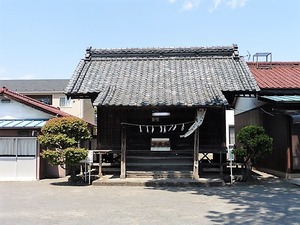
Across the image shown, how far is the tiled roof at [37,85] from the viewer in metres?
31.7

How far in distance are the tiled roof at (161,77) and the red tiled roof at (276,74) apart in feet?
5.13

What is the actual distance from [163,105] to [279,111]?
512 cm

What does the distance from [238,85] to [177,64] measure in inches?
160

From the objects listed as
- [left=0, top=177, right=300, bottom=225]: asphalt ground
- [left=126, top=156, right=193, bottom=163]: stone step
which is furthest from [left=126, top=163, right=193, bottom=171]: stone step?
[left=0, top=177, right=300, bottom=225]: asphalt ground

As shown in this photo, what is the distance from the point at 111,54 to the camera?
18125 millimetres

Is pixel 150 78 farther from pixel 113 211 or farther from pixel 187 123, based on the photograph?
pixel 113 211

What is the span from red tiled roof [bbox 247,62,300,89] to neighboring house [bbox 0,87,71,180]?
A: 1085 centimetres

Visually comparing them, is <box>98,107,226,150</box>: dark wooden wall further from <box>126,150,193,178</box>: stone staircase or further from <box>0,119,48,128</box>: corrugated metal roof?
<box>0,119,48,128</box>: corrugated metal roof

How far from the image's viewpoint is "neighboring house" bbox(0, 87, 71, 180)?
15.4 metres

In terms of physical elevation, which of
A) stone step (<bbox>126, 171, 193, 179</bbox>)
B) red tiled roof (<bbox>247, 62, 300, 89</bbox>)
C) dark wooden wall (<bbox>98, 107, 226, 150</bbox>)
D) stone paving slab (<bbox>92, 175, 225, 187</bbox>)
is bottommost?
stone paving slab (<bbox>92, 175, 225, 187</bbox>)

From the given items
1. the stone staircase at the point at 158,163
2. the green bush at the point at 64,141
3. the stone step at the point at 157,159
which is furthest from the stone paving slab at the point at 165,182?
the stone step at the point at 157,159

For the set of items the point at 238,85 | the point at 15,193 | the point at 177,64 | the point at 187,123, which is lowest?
the point at 15,193

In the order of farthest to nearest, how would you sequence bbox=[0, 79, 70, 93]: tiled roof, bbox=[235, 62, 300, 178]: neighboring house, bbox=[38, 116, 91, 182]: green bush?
bbox=[0, 79, 70, 93]: tiled roof
bbox=[235, 62, 300, 178]: neighboring house
bbox=[38, 116, 91, 182]: green bush

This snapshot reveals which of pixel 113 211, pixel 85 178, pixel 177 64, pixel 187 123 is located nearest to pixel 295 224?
pixel 113 211
